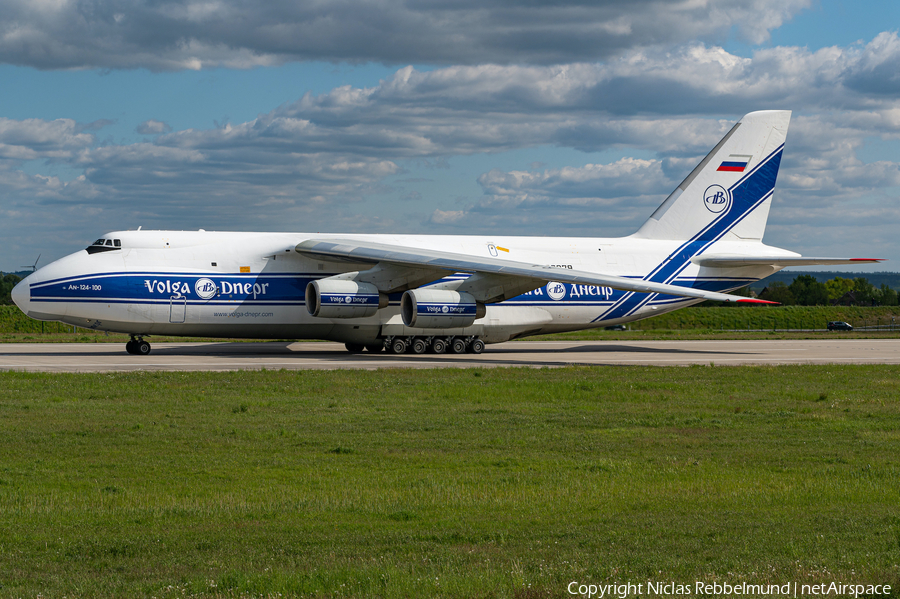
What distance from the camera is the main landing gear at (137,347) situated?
94.2ft

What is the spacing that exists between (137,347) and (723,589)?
1028 inches

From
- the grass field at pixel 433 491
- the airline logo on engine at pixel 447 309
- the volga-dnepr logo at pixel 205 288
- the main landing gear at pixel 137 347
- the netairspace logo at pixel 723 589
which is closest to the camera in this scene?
the netairspace logo at pixel 723 589

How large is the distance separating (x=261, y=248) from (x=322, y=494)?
68.2 feet

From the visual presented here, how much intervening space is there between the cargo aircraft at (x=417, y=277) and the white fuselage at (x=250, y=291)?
0.04 meters

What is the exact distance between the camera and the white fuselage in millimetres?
26953

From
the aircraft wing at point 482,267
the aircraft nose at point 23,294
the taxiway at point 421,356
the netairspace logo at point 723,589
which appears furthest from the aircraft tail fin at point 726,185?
the netairspace logo at point 723,589

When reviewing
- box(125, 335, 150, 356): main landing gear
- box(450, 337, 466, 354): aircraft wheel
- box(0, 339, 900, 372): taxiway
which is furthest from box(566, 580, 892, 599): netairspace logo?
box(125, 335, 150, 356): main landing gear

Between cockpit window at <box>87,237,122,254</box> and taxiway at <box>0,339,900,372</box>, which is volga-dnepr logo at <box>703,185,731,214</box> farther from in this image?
cockpit window at <box>87,237,122,254</box>

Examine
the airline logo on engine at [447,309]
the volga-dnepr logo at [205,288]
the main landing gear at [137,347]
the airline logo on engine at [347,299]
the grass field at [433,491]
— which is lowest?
the grass field at [433,491]

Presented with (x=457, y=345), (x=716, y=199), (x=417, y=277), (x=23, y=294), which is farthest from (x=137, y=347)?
(x=716, y=199)

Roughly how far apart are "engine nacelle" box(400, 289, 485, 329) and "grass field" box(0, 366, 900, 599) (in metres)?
10.4

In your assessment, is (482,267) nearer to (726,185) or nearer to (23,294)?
(726,185)

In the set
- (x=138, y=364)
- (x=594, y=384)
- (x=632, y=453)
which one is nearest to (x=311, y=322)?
(x=138, y=364)

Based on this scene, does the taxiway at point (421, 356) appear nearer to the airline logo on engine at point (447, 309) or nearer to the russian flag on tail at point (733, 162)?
the airline logo on engine at point (447, 309)
